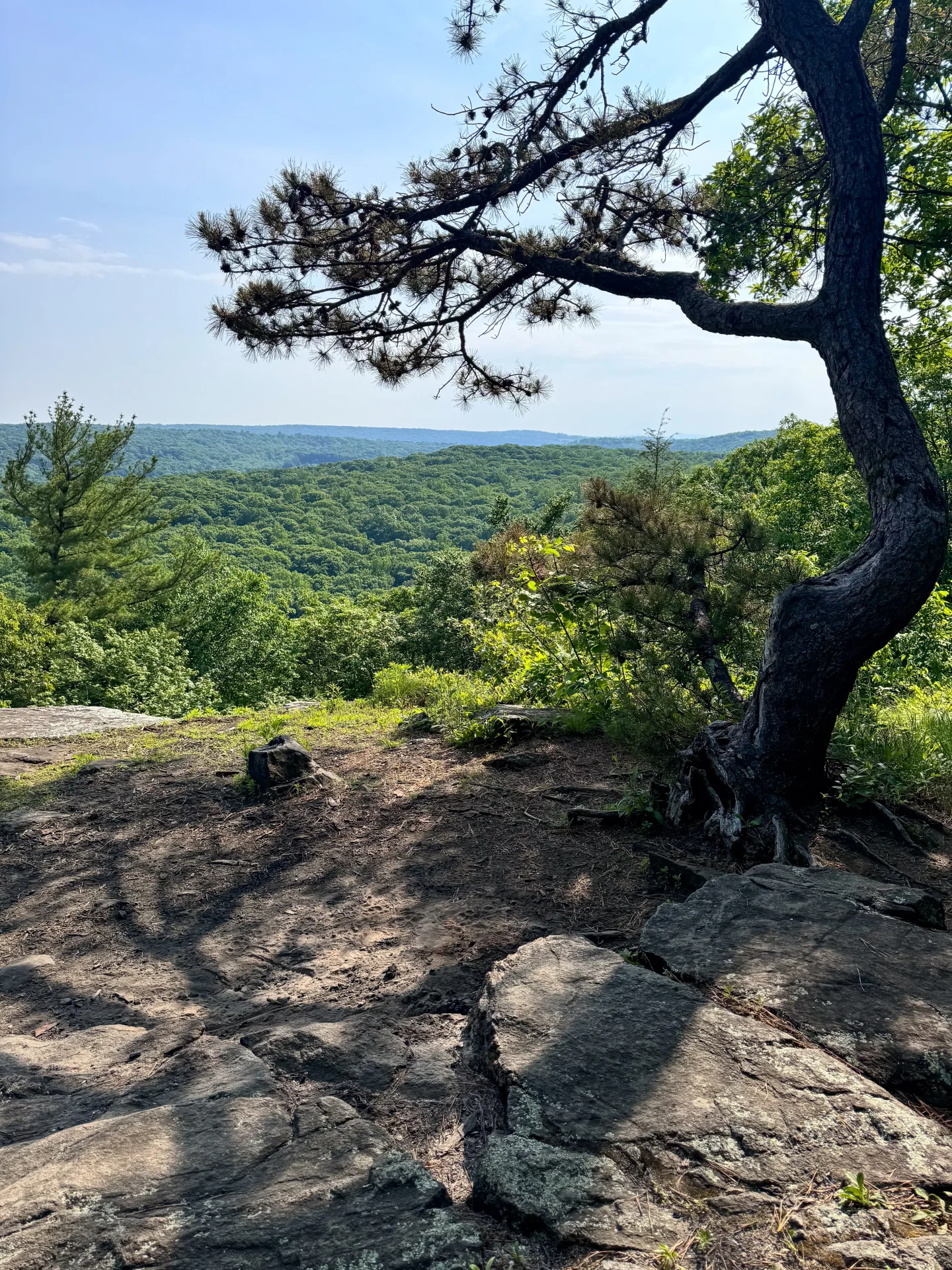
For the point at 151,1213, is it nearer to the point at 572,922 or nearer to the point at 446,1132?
the point at 446,1132

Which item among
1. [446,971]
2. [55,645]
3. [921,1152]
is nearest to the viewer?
[921,1152]

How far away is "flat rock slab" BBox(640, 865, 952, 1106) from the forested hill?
211 feet

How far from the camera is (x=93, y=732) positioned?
26.3 feet

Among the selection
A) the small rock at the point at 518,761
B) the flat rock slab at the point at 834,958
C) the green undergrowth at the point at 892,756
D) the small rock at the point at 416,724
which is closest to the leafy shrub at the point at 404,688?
the small rock at the point at 416,724

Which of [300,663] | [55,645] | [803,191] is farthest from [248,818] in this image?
[300,663]

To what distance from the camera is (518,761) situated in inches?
230

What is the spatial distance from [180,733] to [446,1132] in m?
6.28

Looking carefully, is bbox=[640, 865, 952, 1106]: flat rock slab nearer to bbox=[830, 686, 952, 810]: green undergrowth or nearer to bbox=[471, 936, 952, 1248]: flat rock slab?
bbox=[471, 936, 952, 1248]: flat rock slab

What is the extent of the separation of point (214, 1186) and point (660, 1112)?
1067 mm

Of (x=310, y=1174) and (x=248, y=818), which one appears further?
(x=248, y=818)

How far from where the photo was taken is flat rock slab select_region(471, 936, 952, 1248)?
167cm

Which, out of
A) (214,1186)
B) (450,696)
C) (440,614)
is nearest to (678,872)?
(214,1186)

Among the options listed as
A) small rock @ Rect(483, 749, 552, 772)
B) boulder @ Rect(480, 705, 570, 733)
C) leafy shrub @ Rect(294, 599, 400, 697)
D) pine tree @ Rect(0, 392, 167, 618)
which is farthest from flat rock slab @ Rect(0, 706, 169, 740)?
pine tree @ Rect(0, 392, 167, 618)

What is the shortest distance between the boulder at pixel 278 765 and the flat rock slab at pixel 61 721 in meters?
3.47
